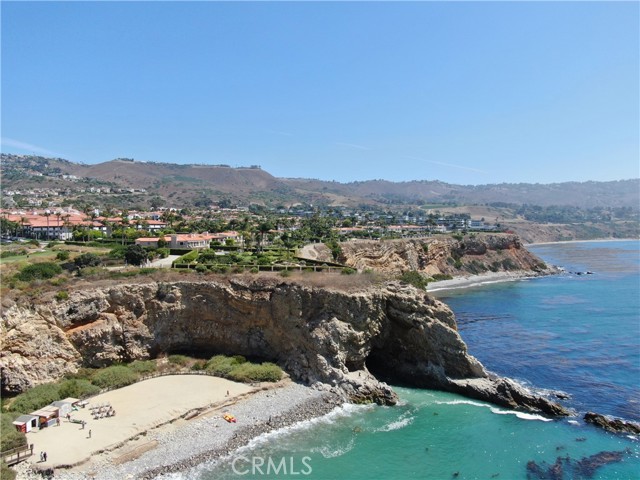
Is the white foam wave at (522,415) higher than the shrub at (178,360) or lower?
higher

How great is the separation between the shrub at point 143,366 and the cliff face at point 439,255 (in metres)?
28.9

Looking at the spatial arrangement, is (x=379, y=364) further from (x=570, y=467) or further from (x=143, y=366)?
(x=143, y=366)

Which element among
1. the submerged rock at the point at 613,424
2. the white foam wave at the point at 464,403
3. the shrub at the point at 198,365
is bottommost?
the shrub at the point at 198,365

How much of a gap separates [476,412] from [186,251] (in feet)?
132

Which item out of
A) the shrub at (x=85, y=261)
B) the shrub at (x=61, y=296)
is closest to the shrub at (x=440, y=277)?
the shrub at (x=85, y=261)

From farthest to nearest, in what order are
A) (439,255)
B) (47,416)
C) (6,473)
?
(439,255)
(47,416)
(6,473)

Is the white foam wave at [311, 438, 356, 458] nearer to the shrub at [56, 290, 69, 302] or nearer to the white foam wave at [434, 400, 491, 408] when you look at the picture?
the white foam wave at [434, 400, 491, 408]

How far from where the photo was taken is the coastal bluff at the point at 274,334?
32000mm

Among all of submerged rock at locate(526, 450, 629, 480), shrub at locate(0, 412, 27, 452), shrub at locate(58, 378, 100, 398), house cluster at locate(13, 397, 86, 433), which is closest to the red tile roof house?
shrub at locate(58, 378, 100, 398)

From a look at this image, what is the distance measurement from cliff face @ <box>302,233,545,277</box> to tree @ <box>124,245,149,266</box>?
70.9 ft

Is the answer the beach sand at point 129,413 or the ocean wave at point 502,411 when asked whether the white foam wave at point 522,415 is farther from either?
the beach sand at point 129,413

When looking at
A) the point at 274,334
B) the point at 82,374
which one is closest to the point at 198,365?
the point at 274,334

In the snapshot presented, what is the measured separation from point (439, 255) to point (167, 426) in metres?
75.3

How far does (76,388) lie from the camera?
30609mm
